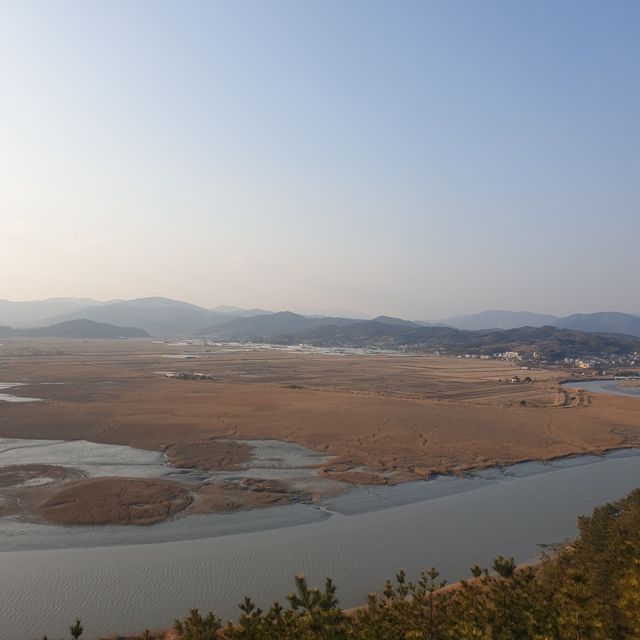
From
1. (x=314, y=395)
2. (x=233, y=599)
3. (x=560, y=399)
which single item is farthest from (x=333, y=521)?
(x=560, y=399)

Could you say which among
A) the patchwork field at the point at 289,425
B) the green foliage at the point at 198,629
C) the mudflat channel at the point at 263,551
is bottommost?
the mudflat channel at the point at 263,551

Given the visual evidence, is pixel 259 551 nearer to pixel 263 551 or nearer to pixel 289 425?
pixel 263 551

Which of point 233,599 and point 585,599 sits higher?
point 585,599

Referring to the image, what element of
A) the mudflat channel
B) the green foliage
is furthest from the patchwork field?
the green foliage

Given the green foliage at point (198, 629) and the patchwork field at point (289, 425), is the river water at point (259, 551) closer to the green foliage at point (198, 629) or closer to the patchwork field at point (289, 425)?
the patchwork field at point (289, 425)

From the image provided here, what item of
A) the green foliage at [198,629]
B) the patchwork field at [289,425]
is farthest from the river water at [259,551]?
the green foliage at [198,629]

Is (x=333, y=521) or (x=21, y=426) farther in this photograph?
(x=21, y=426)

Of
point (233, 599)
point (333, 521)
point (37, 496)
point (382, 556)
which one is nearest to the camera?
point (233, 599)

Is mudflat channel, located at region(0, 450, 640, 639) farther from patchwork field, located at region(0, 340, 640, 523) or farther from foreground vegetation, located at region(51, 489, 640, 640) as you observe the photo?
foreground vegetation, located at region(51, 489, 640, 640)

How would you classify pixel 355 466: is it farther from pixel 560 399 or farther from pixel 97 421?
pixel 560 399
